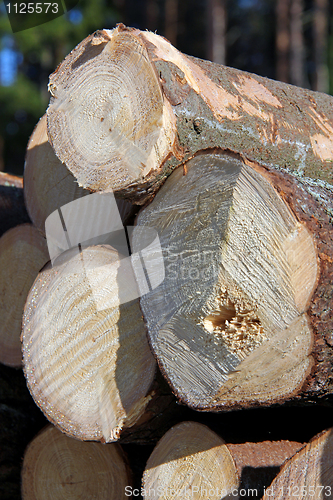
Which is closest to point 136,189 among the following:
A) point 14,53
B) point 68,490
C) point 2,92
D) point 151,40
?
point 151,40

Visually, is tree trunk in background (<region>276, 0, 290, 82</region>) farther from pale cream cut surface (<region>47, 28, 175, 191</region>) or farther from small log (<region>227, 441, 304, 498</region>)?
small log (<region>227, 441, 304, 498</region>)

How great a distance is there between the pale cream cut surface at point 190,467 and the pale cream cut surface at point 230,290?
22 cm

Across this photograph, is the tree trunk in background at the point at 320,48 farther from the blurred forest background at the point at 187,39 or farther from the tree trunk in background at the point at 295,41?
the tree trunk in background at the point at 295,41

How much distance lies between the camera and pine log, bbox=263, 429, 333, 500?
114cm

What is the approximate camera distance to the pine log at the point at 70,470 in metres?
1.63

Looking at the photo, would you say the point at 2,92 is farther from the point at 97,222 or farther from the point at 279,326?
the point at 279,326

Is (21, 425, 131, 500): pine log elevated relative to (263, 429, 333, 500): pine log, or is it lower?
lower

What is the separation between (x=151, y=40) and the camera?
1.27 m

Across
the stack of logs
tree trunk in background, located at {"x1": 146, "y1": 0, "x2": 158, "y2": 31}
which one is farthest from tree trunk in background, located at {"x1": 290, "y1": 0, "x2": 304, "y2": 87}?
the stack of logs

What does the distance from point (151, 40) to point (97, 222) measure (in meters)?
0.60

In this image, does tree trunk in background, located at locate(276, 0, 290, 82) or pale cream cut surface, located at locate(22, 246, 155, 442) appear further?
tree trunk in background, located at locate(276, 0, 290, 82)

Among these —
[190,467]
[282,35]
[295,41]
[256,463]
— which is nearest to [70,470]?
[190,467]

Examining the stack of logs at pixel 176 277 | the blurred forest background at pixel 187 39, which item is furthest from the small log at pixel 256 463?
the blurred forest background at pixel 187 39

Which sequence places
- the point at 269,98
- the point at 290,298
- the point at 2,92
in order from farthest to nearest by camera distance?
1. the point at 2,92
2. the point at 269,98
3. the point at 290,298
